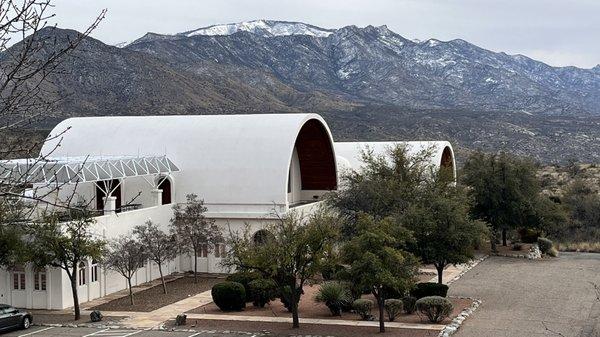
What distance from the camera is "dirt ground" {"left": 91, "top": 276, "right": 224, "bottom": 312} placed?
28006mm

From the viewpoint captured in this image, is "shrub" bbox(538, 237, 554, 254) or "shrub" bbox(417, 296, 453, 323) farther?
"shrub" bbox(538, 237, 554, 254)

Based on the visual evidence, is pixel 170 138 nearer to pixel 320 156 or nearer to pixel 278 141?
pixel 278 141

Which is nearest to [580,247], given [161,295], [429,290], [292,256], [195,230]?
[429,290]

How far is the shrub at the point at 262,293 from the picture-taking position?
2442 cm

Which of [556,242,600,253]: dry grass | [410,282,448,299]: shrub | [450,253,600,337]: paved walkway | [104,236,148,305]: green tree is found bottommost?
[450,253,600,337]: paved walkway

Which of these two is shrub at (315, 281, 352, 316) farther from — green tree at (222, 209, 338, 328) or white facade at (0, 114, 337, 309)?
white facade at (0, 114, 337, 309)

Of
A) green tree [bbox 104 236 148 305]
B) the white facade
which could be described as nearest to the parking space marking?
green tree [bbox 104 236 148 305]

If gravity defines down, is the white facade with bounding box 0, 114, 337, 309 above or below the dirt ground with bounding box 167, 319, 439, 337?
above

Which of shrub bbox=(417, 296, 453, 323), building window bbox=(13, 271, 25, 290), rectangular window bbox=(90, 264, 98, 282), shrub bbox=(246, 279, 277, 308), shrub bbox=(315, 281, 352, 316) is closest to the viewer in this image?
shrub bbox=(417, 296, 453, 323)

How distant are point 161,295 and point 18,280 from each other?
18.2ft

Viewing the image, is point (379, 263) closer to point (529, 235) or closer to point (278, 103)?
point (529, 235)

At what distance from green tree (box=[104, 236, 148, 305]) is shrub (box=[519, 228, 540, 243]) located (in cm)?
2642

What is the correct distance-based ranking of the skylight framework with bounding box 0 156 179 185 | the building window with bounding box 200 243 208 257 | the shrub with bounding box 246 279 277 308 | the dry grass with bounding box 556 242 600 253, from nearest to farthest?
the shrub with bounding box 246 279 277 308 → the skylight framework with bounding box 0 156 179 185 → the building window with bounding box 200 243 208 257 → the dry grass with bounding box 556 242 600 253

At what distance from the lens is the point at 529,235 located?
46625mm
